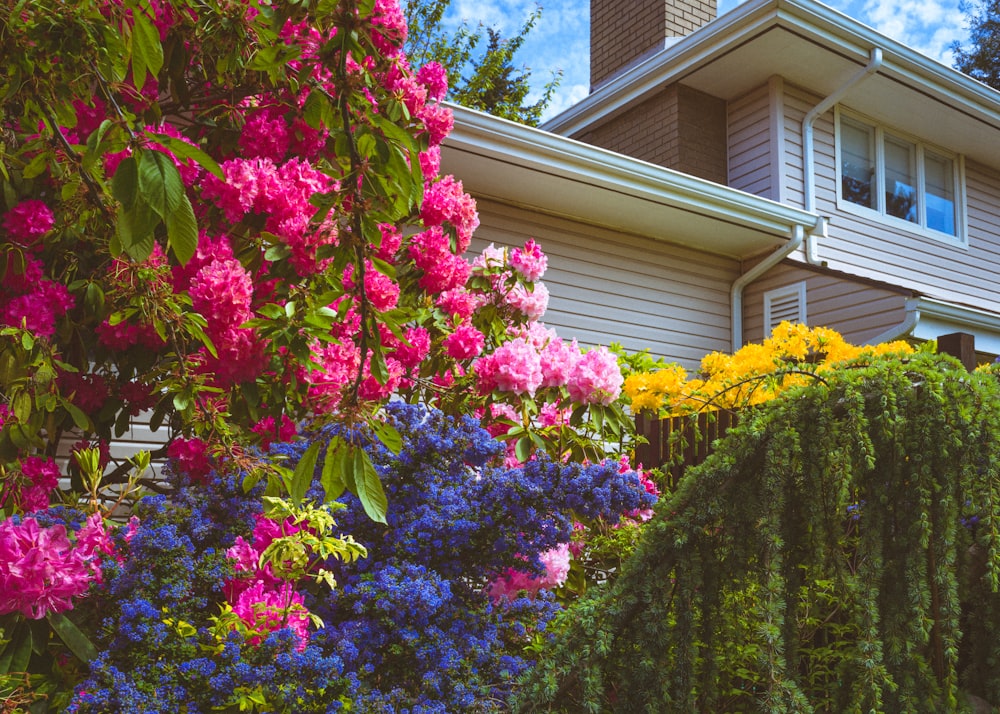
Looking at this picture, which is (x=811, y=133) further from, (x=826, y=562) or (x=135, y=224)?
(x=135, y=224)

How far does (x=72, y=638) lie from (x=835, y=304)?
24.1ft

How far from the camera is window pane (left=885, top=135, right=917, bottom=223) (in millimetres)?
9766

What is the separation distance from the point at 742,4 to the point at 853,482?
23.7 ft

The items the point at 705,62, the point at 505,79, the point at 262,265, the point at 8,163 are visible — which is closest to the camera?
the point at 8,163

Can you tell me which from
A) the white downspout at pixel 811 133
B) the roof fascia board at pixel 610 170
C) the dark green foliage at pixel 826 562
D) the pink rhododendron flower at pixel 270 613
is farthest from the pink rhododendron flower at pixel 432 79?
the white downspout at pixel 811 133

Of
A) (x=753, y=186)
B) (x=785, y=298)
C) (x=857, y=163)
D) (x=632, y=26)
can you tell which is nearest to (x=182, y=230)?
(x=785, y=298)

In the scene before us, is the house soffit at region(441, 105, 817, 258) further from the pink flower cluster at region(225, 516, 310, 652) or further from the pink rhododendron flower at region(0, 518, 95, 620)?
the pink rhododendron flower at region(0, 518, 95, 620)

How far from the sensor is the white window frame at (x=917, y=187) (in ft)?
30.1

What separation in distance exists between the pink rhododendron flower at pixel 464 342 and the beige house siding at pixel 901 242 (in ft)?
20.9

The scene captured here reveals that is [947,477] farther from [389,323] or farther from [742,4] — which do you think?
[742,4]

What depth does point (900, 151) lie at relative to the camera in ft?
32.6

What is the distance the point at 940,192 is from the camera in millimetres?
10375

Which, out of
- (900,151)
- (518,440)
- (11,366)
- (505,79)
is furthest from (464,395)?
(505,79)

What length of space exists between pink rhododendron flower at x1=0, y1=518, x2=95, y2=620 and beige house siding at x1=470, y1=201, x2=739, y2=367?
4968 mm
